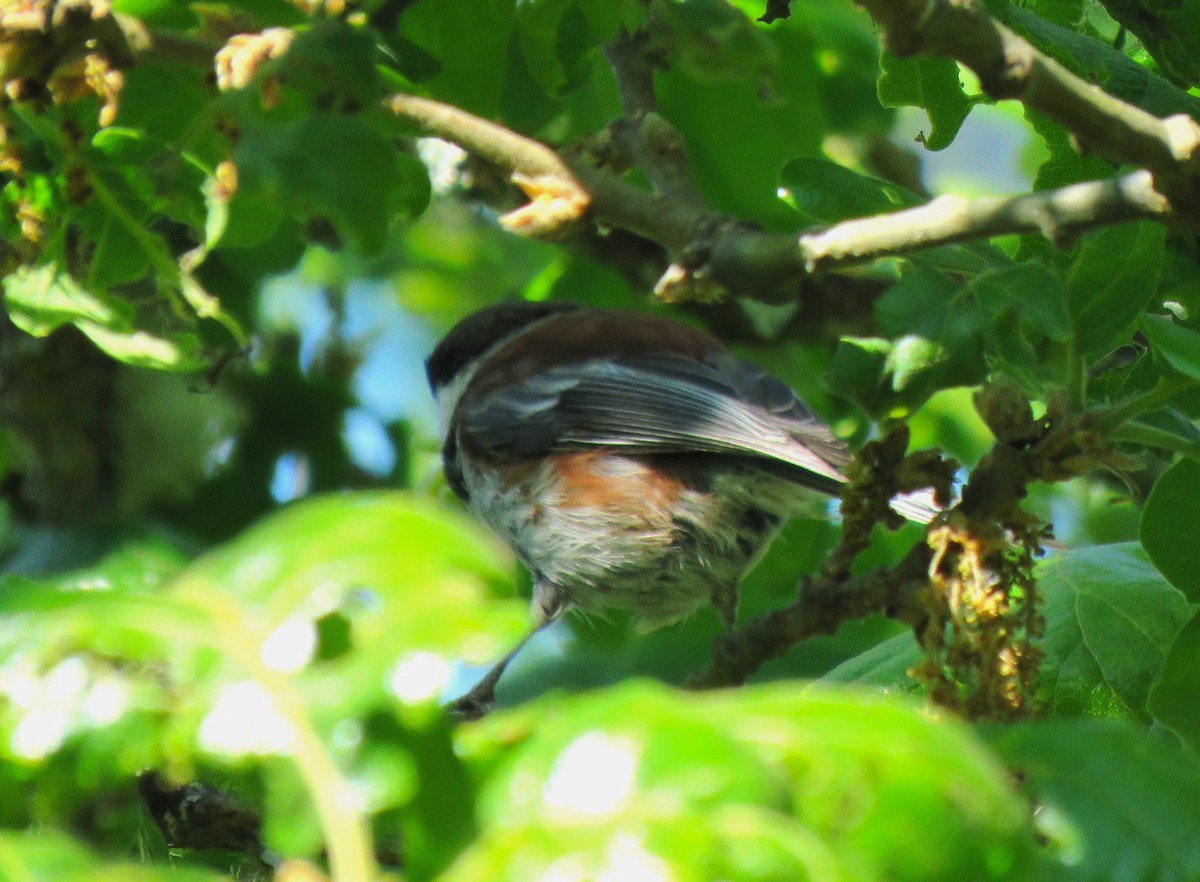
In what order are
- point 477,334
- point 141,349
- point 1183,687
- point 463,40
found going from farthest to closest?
point 477,334, point 463,40, point 141,349, point 1183,687

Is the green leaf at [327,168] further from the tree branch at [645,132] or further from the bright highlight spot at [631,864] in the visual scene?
the bright highlight spot at [631,864]

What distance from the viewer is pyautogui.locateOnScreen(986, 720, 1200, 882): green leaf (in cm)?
106

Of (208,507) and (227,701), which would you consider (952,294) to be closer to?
(227,701)

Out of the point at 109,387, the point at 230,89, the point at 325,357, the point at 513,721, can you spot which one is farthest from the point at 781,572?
the point at 513,721

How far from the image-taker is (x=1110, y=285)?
74.9 inches

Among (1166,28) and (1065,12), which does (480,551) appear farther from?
(1065,12)

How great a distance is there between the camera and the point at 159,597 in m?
1.09

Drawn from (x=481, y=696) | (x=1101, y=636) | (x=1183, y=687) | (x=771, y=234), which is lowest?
(x=481, y=696)

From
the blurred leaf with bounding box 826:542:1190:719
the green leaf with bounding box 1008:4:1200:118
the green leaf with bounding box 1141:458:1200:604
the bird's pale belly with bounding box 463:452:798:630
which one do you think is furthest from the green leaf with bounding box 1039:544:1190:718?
the bird's pale belly with bounding box 463:452:798:630

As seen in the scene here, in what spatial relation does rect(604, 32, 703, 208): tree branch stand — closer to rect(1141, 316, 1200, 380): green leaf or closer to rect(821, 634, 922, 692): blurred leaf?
rect(1141, 316, 1200, 380): green leaf

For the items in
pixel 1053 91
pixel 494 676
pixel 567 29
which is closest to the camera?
pixel 1053 91

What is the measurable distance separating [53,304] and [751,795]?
164cm

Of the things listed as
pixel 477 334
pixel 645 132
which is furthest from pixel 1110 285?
pixel 477 334

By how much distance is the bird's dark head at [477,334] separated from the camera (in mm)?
5352
